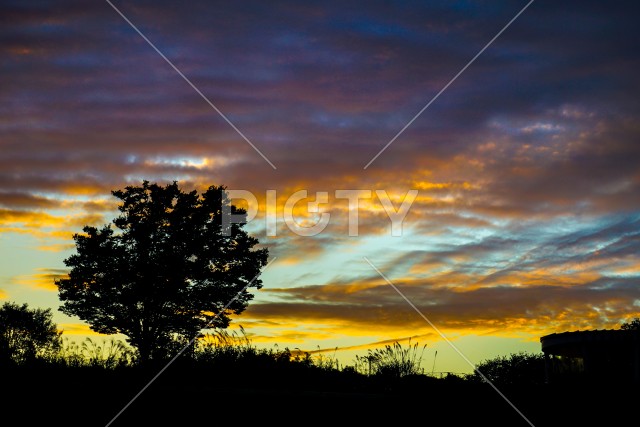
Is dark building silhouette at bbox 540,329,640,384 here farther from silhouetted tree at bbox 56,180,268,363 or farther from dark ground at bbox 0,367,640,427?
silhouetted tree at bbox 56,180,268,363

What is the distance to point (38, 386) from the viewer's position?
27.1 ft

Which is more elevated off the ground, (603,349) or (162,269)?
(162,269)

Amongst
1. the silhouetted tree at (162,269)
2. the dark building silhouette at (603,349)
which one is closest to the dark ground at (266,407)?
the dark building silhouette at (603,349)

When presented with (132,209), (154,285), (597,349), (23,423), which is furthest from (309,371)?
(132,209)

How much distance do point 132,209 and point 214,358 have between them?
20.0 m

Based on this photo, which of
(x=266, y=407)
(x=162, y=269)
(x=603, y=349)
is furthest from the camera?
(x=162, y=269)

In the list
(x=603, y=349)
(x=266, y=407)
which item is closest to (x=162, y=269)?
(x=603, y=349)

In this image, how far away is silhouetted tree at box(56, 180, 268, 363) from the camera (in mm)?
30578

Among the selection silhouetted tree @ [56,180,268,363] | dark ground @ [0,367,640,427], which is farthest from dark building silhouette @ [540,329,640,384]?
silhouetted tree @ [56,180,268,363]

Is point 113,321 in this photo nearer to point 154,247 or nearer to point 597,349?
point 154,247

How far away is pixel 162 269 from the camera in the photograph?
3112 centimetres

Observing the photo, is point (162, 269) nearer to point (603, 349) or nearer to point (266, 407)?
point (603, 349)

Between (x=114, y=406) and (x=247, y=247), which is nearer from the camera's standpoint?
(x=114, y=406)

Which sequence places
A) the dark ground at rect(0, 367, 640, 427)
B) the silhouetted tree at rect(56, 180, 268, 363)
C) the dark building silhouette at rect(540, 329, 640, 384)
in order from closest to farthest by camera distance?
1. the dark ground at rect(0, 367, 640, 427)
2. the dark building silhouette at rect(540, 329, 640, 384)
3. the silhouetted tree at rect(56, 180, 268, 363)
